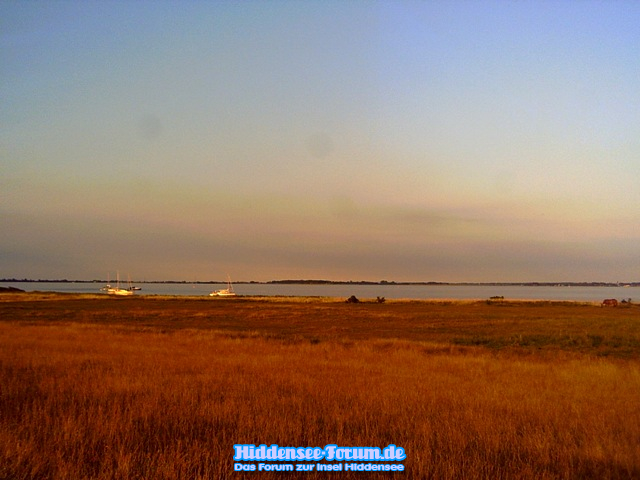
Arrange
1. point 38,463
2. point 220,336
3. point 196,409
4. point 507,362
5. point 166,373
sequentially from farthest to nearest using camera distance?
point 220,336
point 507,362
point 166,373
point 196,409
point 38,463

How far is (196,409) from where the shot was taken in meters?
9.09

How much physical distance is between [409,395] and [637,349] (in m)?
19.8

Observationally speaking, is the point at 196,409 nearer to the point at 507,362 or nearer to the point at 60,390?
the point at 60,390

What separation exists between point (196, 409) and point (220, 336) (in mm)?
19777

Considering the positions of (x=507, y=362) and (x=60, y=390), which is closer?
(x=60, y=390)

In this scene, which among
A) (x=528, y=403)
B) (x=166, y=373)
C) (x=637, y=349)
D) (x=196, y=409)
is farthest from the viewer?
(x=637, y=349)

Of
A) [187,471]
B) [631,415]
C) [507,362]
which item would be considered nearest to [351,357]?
[507,362]

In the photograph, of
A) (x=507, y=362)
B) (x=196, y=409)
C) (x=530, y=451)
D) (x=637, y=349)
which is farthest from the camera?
(x=637, y=349)

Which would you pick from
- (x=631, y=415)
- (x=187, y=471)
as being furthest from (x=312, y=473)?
(x=631, y=415)

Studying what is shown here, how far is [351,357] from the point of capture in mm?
19344

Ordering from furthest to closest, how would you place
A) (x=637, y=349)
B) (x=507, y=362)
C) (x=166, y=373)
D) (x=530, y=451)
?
1. (x=637, y=349)
2. (x=507, y=362)
3. (x=166, y=373)
4. (x=530, y=451)

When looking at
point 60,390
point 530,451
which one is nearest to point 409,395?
point 530,451

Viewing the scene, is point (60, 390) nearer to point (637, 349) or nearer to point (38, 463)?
point (38, 463)

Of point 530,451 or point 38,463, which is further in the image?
point 530,451
